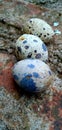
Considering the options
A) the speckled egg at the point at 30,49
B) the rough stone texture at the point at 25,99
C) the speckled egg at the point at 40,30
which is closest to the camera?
the rough stone texture at the point at 25,99

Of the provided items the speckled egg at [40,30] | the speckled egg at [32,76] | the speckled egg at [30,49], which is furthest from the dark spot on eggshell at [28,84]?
the speckled egg at [40,30]

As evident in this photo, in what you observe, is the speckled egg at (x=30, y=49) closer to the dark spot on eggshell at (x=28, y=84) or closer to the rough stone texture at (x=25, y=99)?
the rough stone texture at (x=25, y=99)

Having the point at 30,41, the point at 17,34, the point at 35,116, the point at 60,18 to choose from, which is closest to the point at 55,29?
the point at 60,18

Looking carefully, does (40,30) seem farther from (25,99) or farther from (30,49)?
(25,99)

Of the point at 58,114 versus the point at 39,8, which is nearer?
the point at 58,114

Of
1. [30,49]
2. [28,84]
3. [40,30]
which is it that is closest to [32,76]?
[28,84]

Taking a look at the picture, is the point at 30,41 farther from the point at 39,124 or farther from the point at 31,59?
the point at 39,124
